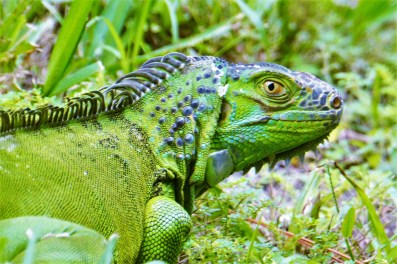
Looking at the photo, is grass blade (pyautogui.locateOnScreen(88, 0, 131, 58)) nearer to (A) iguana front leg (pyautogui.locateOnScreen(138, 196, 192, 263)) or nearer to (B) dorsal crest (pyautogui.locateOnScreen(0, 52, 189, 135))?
(B) dorsal crest (pyautogui.locateOnScreen(0, 52, 189, 135))

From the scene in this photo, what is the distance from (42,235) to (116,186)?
734 mm

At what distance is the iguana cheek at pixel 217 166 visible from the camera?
3.93 meters

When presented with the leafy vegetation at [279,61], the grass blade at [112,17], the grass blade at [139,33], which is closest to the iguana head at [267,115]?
the leafy vegetation at [279,61]

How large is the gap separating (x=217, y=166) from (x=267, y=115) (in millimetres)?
417

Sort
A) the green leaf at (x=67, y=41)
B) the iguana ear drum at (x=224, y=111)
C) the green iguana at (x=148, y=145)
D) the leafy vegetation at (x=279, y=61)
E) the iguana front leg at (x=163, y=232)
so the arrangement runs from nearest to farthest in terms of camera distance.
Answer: the green iguana at (x=148, y=145)
the iguana front leg at (x=163, y=232)
the iguana ear drum at (x=224, y=111)
the leafy vegetation at (x=279, y=61)
the green leaf at (x=67, y=41)

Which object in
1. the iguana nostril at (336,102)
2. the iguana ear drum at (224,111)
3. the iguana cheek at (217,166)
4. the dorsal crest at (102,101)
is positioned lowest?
the iguana cheek at (217,166)

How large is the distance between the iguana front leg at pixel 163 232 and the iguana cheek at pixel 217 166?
37 centimetres

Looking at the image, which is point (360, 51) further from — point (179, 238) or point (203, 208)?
point (179, 238)

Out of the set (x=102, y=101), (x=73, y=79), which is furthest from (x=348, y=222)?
(x=73, y=79)

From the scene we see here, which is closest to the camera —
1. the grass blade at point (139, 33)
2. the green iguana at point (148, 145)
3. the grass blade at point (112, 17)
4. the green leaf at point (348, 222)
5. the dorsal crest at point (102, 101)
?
the green iguana at point (148, 145)

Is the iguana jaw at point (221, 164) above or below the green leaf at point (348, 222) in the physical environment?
above

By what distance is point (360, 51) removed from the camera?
9656 millimetres

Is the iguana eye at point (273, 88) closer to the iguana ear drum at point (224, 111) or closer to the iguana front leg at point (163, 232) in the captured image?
the iguana ear drum at point (224, 111)

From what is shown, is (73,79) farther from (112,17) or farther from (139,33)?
(112,17)
